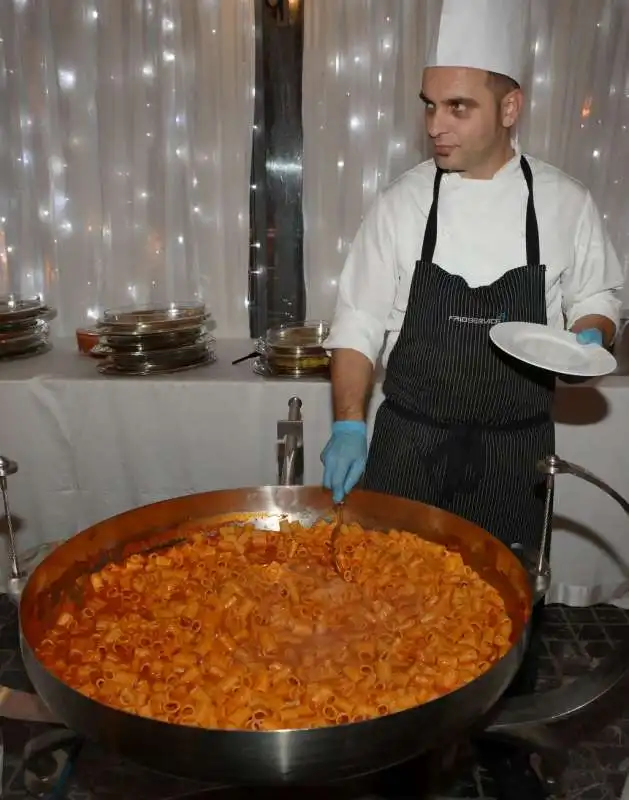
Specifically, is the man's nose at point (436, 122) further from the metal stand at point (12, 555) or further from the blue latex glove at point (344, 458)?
the metal stand at point (12, 555)

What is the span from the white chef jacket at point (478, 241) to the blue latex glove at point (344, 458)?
189 millimetres

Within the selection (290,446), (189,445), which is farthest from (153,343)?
(290,446)

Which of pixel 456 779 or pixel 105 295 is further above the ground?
pixel 105 295

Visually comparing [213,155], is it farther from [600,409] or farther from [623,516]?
[623,516]

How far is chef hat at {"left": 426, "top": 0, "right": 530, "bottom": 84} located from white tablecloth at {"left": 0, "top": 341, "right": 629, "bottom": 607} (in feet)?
3.72

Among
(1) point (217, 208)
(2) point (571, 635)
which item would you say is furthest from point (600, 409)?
(1) point (217, 208)

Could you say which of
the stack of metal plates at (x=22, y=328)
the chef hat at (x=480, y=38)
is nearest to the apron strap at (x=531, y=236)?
the chef hat at (x=480, y=38)

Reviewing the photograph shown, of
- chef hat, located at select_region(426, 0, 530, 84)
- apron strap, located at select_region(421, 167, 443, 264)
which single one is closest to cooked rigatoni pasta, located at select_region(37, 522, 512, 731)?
apron strap, located at select_region(421, 167, 443, 264)

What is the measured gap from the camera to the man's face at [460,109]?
149 centimetres

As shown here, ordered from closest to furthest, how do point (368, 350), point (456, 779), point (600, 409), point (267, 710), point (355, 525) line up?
point (267, 710), point (355, 525), point (368, 350), point (456, 779), point (600, 409)

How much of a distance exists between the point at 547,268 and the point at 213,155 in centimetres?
170

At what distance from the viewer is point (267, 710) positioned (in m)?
1.02

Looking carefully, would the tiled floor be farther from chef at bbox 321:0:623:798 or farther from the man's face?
the man's face

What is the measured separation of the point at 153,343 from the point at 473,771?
1612 millimetres
